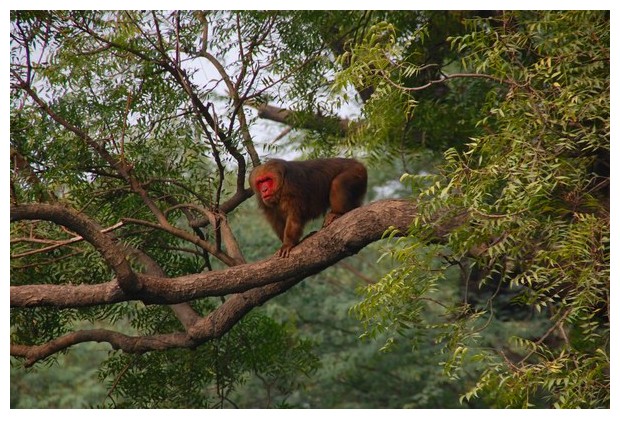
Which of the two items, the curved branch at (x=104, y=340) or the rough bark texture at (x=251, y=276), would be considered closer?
the rough bark texture at (x=251, y=276)

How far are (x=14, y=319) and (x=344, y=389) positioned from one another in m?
7.55


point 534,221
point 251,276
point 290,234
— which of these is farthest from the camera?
point 290,234

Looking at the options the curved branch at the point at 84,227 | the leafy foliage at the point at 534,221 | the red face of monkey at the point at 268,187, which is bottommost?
the leafy foliage at the point at 534,221

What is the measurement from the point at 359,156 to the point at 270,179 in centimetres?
200

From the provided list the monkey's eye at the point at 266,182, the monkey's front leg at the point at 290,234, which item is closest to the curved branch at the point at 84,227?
the monkey's front leg at the point at 290,234

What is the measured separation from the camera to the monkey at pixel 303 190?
559 centimetres

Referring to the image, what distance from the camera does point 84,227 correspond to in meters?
4.42

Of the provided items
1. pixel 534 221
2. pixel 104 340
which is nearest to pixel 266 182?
pixel 104 340

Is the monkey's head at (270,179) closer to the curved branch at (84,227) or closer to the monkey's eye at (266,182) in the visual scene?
the monkey's eye at (266,182)

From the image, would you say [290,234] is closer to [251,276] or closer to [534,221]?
[251,276]

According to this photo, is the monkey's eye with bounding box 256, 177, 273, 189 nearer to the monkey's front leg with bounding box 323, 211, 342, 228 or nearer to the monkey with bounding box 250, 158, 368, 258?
the monkey with bounding box 250, 158, 368, 258

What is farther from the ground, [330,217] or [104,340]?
[330,217]

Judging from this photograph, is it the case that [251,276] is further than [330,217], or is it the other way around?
[330,217]

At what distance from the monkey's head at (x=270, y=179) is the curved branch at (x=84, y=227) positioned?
1.20m
